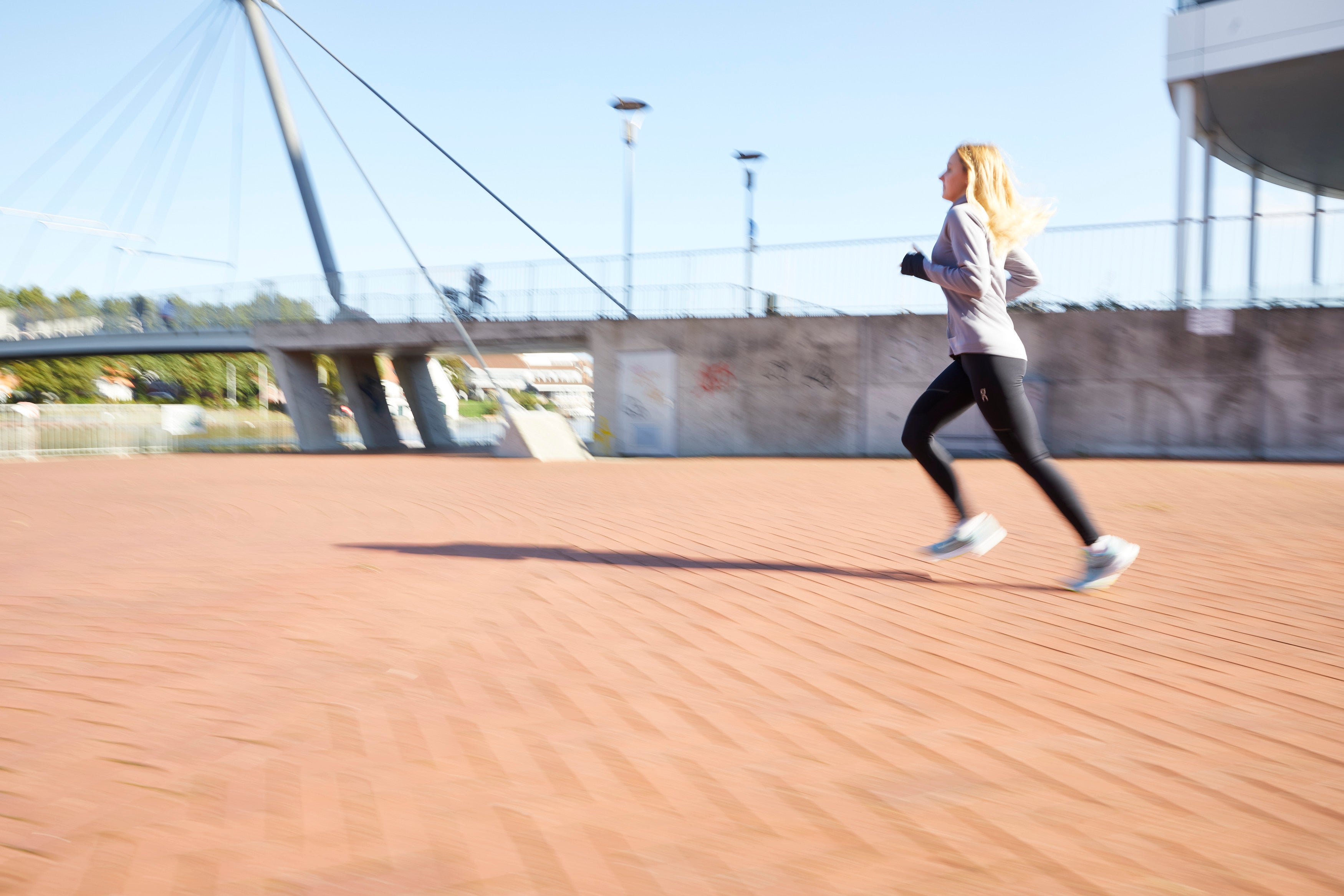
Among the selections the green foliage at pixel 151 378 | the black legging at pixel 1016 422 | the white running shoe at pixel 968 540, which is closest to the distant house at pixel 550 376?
the green foliage at pixel 151 378

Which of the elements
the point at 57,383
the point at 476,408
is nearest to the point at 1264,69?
the point at 476,408

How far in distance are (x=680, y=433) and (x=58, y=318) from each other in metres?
28.8

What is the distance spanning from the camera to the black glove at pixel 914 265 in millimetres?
4395

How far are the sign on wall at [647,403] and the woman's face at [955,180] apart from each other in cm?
1675

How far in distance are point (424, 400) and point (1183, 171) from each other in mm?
25237

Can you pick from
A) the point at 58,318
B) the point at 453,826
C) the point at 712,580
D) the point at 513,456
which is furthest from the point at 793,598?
the point at 58,318

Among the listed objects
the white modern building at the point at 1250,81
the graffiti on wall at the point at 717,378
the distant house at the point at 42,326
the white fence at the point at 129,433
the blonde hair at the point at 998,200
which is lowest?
the white fence at the point at 129,433

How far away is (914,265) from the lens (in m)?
4.41

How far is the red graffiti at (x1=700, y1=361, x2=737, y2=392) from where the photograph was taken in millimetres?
20734

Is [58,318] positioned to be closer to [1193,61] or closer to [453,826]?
[1193,61]

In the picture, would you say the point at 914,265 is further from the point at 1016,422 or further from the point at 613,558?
the point at 613,558

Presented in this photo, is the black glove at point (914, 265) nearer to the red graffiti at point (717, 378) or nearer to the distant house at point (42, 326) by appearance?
the red graffiti at point (717, 378)

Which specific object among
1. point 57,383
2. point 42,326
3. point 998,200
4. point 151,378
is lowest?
point 998,200

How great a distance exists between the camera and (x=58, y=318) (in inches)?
1428
